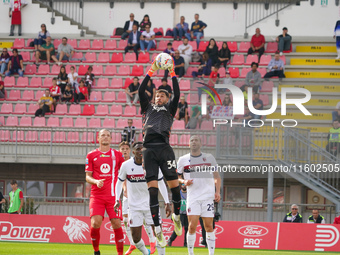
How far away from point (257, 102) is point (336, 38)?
270 inches

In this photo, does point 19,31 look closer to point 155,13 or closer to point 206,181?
point 155,13

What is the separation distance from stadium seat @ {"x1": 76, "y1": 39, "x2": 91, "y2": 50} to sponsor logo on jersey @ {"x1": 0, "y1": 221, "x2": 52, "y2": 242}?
1150cm

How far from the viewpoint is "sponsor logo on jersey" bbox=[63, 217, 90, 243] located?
18484mm

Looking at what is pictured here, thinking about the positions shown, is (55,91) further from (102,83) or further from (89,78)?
(102,83)

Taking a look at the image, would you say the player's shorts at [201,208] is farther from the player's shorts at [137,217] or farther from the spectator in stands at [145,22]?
the spectator in stands at [145,22]

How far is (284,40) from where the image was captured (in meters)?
26.9

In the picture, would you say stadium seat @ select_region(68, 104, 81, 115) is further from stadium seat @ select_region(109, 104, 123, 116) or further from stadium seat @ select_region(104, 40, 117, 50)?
stadium seat @ select_region(104, 40, 117, 50)

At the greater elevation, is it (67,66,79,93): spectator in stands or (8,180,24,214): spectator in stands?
(67,66,79,93): spectator in stands

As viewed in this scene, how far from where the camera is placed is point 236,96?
21.8 m

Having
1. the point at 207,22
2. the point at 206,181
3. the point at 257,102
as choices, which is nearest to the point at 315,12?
the point at 207,22

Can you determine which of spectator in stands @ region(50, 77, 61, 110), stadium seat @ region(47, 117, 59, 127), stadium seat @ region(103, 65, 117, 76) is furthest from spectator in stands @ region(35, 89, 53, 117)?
stadium seat @ region(103, 65, 117, 76)

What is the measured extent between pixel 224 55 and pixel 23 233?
10976 mm

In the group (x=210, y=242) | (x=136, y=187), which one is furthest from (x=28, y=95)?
(x=210, y=242)

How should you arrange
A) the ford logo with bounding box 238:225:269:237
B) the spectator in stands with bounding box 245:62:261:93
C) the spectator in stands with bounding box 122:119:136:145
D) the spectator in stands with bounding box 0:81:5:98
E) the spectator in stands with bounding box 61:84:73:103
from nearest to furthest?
1. the ford logo with bounding box 238:225:269:237
2. the spectator in stands with bounding box 122:119:136:145
3. the spectator in stands with bounding box 245:62:261:93
4. the spectator in stands with bounding box 61:84:73:103
5. the spectator in stands with bounding box 0:81:5:98
